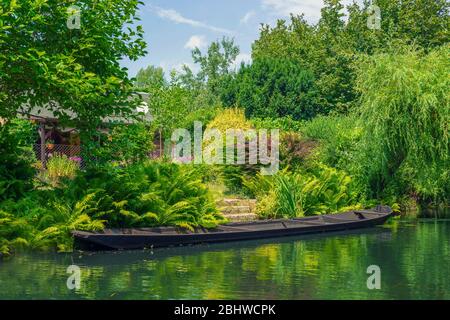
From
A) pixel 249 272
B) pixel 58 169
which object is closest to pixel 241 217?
pixel 58 169

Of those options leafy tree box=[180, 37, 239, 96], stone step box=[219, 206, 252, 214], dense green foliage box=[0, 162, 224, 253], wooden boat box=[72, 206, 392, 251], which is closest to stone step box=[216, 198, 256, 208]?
stone step box=[219, 206, 252, 214]

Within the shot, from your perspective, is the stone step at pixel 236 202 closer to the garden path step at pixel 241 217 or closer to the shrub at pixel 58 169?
the garden path step at pixel 241 217

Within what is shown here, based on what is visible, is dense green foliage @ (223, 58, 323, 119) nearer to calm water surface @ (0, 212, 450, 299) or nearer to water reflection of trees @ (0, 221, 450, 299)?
calm water surface @ (0, 212, 450, 299)

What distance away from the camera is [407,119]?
25703 mm

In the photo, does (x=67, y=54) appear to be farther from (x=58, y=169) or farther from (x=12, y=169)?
(x=58, y=169)

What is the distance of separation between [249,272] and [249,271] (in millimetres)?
125

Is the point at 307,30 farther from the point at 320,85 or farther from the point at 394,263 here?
the point at 394,263

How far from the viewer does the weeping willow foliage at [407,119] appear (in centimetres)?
2558

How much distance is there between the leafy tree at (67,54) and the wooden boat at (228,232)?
3.18 m

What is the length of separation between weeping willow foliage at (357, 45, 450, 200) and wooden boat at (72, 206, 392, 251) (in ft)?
9.78

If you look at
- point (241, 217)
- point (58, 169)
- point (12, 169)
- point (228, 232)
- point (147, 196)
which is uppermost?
point (58, 169)

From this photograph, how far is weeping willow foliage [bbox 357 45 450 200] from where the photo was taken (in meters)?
25.6

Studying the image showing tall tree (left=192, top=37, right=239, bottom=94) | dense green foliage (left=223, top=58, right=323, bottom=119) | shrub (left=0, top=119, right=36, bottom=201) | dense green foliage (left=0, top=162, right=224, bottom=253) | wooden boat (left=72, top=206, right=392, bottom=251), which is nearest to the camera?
dense green foliage (left=0, top=162, right=224, bottom=253)

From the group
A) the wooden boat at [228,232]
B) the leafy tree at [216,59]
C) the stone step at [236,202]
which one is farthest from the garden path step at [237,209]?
the leafy tree at [216,59]
